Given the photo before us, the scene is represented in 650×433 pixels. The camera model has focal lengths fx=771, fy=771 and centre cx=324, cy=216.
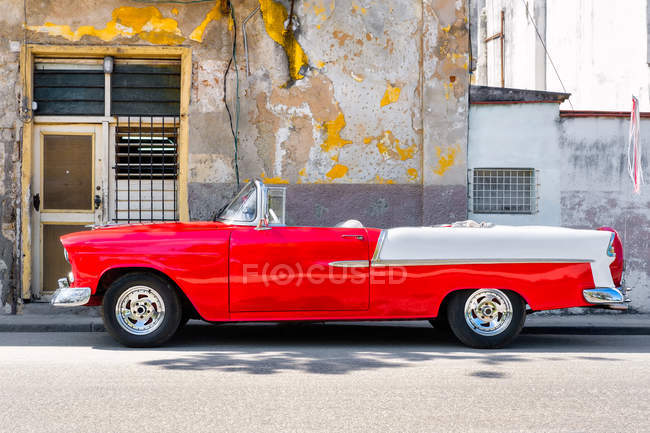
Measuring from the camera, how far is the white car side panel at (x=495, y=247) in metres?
7.14

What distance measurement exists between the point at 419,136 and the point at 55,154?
4.98 metres

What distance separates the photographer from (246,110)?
1048 centimetres

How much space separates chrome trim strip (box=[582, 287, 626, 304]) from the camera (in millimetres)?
7105

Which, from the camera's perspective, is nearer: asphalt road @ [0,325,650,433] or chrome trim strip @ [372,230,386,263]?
asphalt road @ [0,325,650,433]

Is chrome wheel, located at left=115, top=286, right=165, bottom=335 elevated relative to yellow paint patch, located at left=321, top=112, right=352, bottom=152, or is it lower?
lower

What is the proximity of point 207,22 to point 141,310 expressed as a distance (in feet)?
15.8

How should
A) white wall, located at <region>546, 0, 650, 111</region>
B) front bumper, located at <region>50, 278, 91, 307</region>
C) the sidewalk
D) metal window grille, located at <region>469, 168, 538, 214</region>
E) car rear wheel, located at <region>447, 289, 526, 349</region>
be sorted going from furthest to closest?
1. white wall, located at <region>546, 0, 650, 111</region>
2. metal window grille, located at <region>469, 168, 538, 214</region>
3. the sidewalk
4. car rear wheel, located at <region>447, 289, 526, 349</region>
5. front bumper, located at <region>50, 278, 91, 307</region>

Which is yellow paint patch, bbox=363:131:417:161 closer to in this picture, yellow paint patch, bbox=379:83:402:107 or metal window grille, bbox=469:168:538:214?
yellow paint patch, bbox=379:83:402:107

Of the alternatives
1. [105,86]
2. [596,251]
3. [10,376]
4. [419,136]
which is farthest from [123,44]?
[596,251]

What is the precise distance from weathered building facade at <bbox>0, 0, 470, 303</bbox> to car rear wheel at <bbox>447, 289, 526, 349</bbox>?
3325mm

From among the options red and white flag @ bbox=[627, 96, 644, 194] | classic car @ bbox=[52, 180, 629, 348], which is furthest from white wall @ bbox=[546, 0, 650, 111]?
classic car @ bbox=[52, 180, 629, 348]

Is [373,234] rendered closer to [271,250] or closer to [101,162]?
[271,250]

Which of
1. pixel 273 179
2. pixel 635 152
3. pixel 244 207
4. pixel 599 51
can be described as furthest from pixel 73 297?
pixel 599 51

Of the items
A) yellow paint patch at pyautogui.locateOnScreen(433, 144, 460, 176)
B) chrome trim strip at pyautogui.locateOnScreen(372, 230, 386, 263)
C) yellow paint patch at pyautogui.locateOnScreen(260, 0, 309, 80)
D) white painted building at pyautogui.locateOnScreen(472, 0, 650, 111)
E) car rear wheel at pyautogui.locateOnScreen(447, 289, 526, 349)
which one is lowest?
car rear wheel at pyautogui.locateOnScreen(447, 289, 526, 349)
